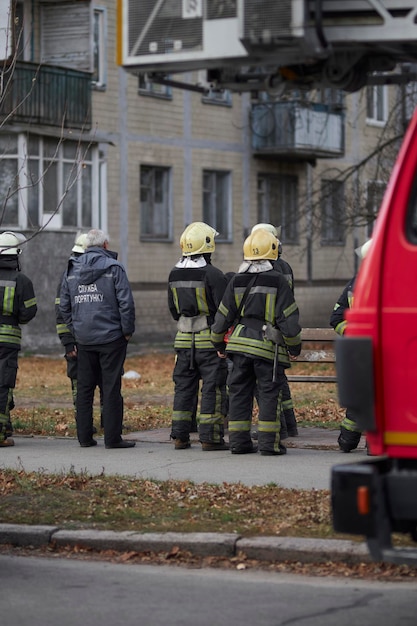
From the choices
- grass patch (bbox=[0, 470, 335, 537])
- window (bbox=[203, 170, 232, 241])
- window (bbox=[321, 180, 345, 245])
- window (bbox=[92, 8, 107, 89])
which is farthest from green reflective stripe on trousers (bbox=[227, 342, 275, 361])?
window (bbox=[203, 170, 232, 241])

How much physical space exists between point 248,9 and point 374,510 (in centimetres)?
228

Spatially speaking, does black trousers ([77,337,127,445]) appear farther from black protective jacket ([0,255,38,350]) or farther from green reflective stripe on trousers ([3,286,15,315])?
green reflective stripe on trousers ([3,286,15,315])

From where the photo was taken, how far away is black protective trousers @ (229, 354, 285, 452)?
11.9m

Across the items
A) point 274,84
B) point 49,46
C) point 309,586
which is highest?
point 49,46

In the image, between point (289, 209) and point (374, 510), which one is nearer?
point (374, 510)

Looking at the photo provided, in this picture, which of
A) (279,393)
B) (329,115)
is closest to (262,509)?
(279,393)

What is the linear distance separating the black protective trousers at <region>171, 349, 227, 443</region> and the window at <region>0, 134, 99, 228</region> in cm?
1825

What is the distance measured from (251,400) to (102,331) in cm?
161

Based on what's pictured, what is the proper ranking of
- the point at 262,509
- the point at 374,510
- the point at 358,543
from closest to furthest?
the point at 374,510 < the point at 358,543 < the point at 262,509

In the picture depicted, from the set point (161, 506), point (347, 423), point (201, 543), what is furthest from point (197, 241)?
point (201, 543)

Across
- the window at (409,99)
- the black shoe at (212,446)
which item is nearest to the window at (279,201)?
the window at (409,99)

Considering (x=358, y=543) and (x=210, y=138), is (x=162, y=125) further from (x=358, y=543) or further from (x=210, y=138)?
(x=358, y=543)

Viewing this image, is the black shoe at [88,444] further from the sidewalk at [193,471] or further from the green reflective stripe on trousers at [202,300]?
the green reflective stripe on trousers at [202,300]

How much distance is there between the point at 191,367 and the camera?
499 inches
